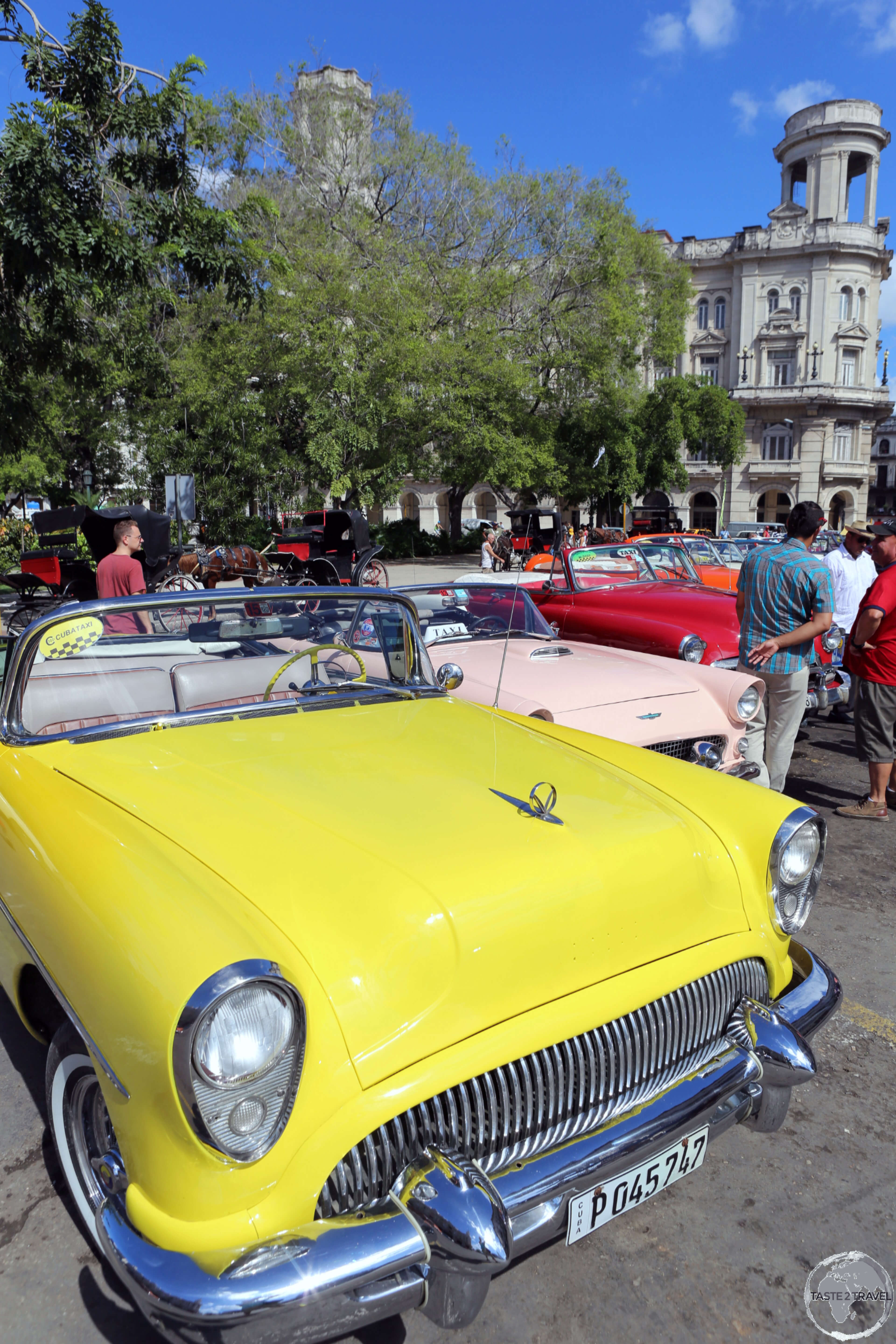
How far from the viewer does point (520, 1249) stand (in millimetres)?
1666

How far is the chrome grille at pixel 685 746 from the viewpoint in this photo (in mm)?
4840

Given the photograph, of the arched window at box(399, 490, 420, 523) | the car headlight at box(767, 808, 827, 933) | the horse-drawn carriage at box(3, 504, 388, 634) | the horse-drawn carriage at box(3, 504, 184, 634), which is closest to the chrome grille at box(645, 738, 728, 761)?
the car headlight at box(767, 808, 827, 933)

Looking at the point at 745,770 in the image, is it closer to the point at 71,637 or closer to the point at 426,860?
the point at 426,860

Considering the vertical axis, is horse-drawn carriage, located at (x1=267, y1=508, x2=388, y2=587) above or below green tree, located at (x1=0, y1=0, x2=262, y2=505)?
below

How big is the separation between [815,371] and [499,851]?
6404 centimetres

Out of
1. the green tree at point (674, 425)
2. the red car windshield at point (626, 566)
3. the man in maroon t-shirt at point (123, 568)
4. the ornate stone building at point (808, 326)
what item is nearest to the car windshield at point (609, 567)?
the red car windshield at point (626, 566)

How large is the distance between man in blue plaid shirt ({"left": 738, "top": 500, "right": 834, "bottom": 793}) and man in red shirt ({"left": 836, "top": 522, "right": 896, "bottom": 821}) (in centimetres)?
40

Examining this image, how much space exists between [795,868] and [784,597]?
2.92 m

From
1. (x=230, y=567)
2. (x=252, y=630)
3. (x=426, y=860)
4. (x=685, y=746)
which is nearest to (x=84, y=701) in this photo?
(x=252, y=630)

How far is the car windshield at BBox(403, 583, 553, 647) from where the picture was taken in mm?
5957

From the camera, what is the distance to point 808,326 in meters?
57.2

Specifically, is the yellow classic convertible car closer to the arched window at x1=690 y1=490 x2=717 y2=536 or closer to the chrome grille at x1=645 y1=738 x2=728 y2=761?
the chrome grille at x1=645 y1=738 x2=728 y2=761

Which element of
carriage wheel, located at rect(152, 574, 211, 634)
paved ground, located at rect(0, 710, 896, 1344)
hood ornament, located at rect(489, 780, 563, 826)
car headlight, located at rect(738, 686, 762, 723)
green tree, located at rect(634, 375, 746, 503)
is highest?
green tree, located at rect(634, 375, 746, 503)

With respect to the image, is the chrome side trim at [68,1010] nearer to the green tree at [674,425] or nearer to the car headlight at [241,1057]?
the car headlight at [241,1057]
